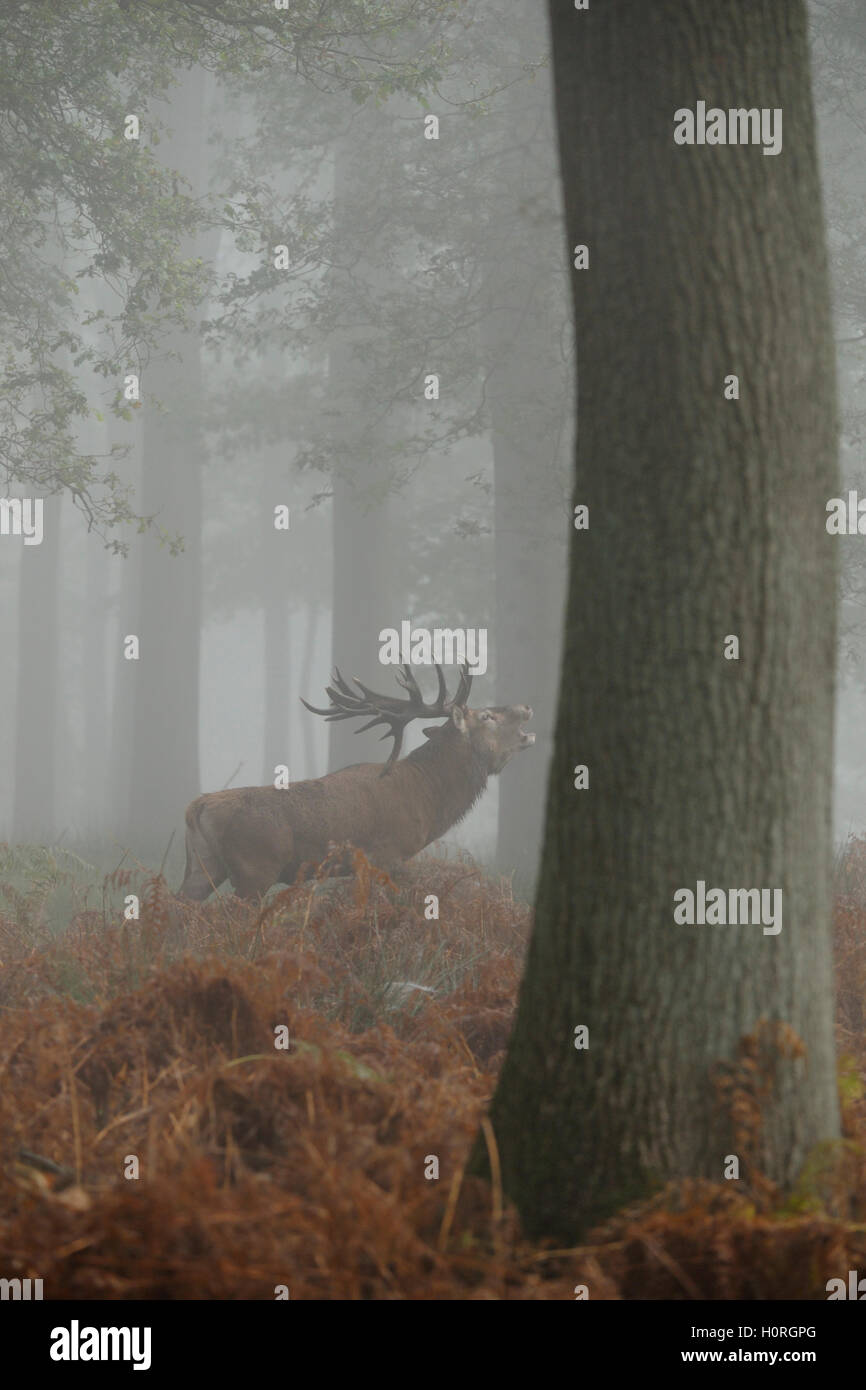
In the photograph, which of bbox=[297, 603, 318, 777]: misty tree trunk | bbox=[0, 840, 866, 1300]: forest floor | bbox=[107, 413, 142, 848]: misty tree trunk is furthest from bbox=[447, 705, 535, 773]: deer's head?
bbox=[297, 603, 318, 777]: misty tree trunk

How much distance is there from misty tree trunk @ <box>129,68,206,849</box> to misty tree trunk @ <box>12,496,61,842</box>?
6.50 metres

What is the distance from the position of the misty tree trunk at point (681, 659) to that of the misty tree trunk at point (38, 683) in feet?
69.2

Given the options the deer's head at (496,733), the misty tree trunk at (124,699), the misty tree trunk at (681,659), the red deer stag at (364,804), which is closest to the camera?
the misty tree trunk at (681,659)

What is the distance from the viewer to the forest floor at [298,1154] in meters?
2.79

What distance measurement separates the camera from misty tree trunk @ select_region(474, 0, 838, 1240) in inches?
124

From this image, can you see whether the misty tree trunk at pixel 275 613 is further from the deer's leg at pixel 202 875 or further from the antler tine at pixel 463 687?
the deer's leg at pixel 202 875

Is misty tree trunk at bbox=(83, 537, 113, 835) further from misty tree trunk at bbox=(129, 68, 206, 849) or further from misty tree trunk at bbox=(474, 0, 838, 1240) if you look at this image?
misty tree trunk at bbox=(474, 0, 838, 1240)

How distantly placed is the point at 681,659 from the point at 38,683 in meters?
24.2

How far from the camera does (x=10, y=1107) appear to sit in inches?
151

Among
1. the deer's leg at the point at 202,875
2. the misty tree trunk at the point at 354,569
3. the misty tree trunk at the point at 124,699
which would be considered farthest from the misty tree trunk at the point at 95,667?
the deer's leg at the point at 202,875

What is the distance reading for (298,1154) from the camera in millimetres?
3309

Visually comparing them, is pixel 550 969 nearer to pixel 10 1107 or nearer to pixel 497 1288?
pixel 497 1288

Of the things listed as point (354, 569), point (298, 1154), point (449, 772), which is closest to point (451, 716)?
point (449, 772)
